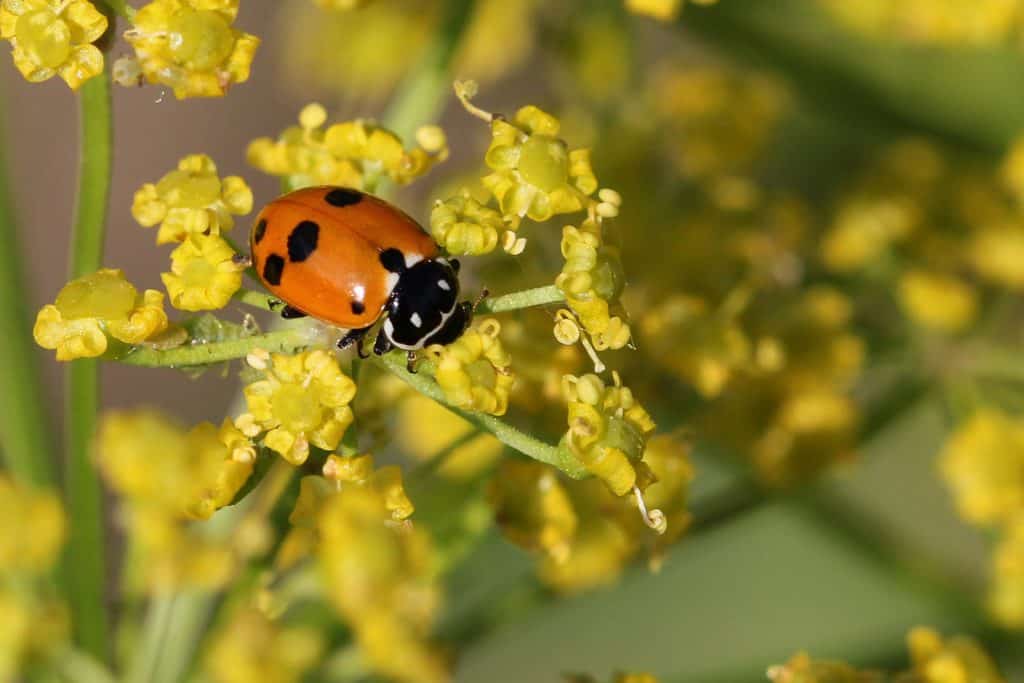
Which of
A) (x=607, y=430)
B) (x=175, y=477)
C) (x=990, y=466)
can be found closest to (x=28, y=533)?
(x=175, y=477)

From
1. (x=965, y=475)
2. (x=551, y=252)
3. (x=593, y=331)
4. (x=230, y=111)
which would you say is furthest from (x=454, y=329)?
(x=230, y=111)

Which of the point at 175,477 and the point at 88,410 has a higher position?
the point at 175,477

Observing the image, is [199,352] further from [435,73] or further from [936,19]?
[936,19]

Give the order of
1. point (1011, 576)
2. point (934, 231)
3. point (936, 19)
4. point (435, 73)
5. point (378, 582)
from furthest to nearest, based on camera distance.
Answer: point (934, 231) < point (936, 19) < point (1011, 576) < point (435, 73) < point (378, 582)

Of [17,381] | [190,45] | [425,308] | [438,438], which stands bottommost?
[438,438]

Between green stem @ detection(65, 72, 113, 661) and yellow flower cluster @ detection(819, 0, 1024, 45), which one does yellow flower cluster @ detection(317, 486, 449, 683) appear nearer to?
green stem @ detection(65, 72, 113, 661)
